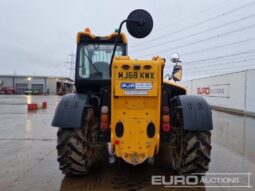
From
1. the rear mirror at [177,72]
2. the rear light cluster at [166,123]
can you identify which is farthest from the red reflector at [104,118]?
the rear mirror at [177,72]

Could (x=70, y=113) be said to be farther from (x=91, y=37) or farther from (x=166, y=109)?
(x=91, y=37)

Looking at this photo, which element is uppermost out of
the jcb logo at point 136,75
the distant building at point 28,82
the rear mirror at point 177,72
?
the distant building at point 28,82

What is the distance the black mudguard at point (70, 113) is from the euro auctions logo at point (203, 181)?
164cm

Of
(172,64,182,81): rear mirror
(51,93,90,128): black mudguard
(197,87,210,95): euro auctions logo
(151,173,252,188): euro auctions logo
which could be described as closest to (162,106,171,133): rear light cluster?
(151,173,252,188): euro auctions logo

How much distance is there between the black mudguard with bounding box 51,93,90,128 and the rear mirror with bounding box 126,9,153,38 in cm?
149

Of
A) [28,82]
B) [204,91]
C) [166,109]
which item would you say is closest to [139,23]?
[166,109]

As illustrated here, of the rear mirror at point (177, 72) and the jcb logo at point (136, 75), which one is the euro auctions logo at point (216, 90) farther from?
the jcb logo at point (136, 75)

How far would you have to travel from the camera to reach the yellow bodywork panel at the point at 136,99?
4711mm

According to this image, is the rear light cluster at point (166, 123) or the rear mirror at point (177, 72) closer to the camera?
the rear light cluster at point (166, 123)

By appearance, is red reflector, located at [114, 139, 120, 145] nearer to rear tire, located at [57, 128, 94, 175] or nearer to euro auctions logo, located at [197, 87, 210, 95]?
rear tire, located at [57, 128, 94, 175]

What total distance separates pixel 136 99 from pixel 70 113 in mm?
1122

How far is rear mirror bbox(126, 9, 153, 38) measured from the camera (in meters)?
4.59

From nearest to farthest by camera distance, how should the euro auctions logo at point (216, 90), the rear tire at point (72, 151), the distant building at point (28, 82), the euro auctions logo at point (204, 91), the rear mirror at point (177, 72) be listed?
the rear tire at point (72, 151)
the rear mirror at point (177, 72)
the euro auctions logo at point (216, 90)
the euro auctions logo at point (204, 91)
the distant building at point (28, 82)

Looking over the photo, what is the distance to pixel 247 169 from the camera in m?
5.98
